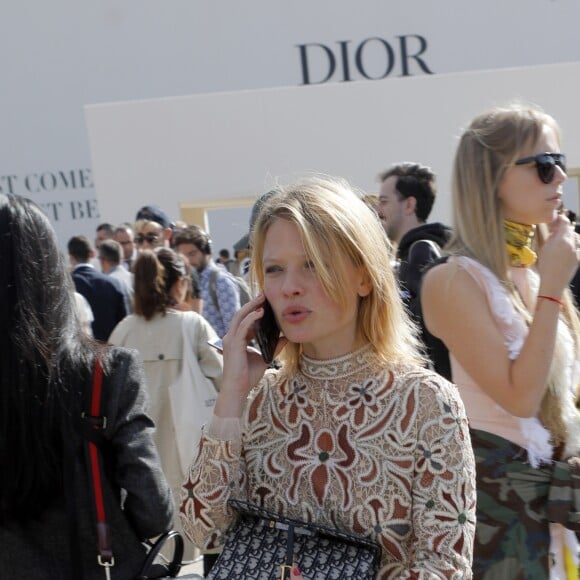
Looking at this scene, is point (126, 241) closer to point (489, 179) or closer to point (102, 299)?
point (102, 299)

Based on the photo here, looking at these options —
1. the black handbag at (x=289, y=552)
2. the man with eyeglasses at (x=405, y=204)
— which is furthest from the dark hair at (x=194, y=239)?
the black handbag at (x=289, y=552)

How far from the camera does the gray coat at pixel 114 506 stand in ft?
6.46

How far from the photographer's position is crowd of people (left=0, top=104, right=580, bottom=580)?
1.69m

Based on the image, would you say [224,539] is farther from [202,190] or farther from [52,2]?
[52,2]

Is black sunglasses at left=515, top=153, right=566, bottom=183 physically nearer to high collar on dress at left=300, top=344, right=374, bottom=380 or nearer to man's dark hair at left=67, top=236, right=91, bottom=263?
high collar on dress at left=300, top=344, right=374, bottom=380

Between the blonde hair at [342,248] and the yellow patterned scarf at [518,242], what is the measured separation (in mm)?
683

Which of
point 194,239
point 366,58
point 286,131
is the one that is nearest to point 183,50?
point 366,58

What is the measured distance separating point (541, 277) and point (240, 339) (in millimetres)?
871

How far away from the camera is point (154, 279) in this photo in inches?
204

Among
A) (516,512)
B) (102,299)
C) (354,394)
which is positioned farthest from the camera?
(102,299)

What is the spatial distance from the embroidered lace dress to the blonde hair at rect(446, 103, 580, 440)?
0.75m

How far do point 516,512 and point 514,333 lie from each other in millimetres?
444

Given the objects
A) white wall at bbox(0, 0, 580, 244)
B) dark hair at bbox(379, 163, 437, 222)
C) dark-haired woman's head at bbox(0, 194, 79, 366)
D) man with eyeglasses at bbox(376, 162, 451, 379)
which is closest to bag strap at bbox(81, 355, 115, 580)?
dark-haired woman's head at bbox(0, 194, 79, 366)

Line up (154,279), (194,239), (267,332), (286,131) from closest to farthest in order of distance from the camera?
(267,332) → (154,279) → (194,239) → (286,131)
